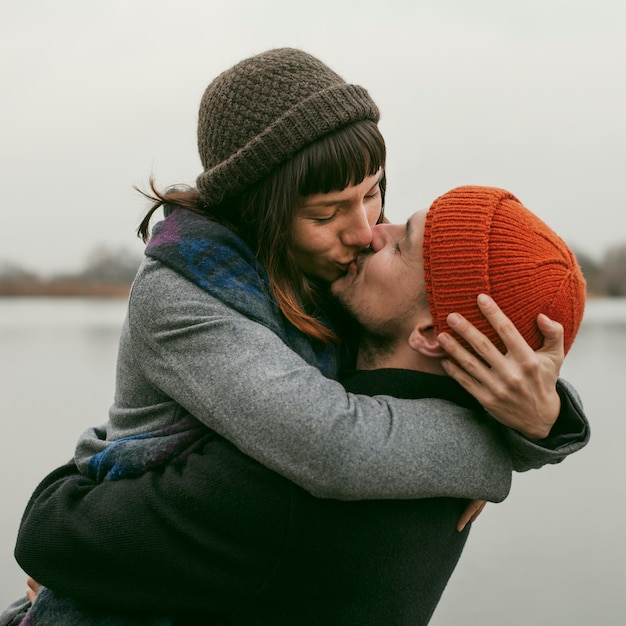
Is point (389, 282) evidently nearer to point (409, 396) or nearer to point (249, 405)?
point (409, 396)

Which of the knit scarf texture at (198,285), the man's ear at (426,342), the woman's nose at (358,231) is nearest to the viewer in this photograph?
the knit scarf texture at (198,285)

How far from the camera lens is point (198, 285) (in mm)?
1286

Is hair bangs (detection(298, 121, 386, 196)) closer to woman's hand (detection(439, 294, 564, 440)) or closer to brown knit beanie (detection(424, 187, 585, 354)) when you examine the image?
brown knit beanie (detection(424, 187, 585, 354))

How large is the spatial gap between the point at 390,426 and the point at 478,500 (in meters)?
0.30

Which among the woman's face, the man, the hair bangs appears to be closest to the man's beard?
the man

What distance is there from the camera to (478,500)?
4.56 feet

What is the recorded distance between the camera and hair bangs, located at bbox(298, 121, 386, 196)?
1422 millimetres

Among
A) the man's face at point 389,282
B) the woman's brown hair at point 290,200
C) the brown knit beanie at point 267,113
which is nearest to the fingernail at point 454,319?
the man's face at point 389,282

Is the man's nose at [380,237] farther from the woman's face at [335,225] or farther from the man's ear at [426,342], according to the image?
the man's ear at [426,342]

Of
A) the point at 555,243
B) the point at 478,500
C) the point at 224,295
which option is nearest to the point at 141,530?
the point at 224,295

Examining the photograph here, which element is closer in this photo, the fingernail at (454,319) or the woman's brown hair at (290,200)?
the fingernail at (454,319)

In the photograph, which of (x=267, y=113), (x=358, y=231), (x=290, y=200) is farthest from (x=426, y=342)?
(x=267, y=113)

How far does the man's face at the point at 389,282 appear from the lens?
1466 millimetres

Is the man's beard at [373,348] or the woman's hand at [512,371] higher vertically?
the woman's hand at [512,371]
